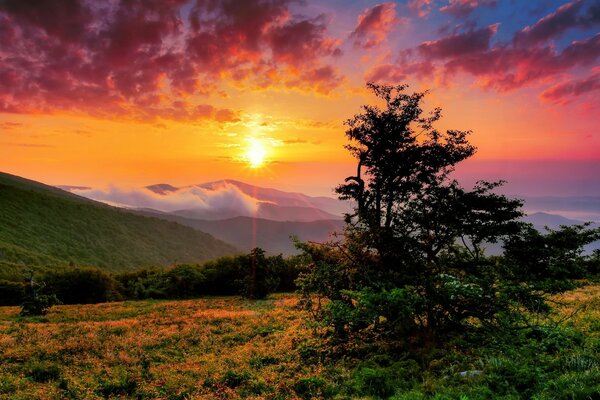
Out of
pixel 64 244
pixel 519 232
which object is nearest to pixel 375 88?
pixel 519 232

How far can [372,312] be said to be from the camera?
14758 mm

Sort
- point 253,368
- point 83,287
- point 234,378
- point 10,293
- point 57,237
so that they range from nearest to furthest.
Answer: point 234,378 → point 253,368 → point 10,293 → point 83,287 → point 57,237

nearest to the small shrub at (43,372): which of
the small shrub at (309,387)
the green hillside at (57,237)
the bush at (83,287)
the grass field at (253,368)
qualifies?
the grass field at (253,368)

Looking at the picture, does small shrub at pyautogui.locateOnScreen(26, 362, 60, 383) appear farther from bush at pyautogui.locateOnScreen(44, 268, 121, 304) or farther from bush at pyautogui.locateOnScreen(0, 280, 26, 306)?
bush at pyautogui.locateOnScreen(44, 268, 121, 304)

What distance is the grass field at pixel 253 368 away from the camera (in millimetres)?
10602

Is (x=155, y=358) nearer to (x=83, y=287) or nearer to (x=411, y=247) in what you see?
(x=411, y=247)

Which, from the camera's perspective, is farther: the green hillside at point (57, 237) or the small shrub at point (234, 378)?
the green hillside at point (57, 237)

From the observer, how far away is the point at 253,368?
54.4 feet

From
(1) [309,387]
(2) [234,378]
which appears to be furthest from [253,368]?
(1) [309,387]

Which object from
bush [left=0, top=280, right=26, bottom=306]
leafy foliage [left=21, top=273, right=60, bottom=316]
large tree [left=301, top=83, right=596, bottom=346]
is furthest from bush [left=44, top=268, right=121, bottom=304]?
large tree [left=301, top=83, right=596, bottom=346]

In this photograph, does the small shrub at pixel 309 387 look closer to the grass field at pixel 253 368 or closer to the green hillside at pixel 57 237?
the grass field at pixel 253 368

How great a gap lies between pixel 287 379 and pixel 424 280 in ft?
23.5

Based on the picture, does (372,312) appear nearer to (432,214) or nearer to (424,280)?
(424,280)

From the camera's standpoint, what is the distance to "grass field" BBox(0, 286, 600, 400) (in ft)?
34.8
